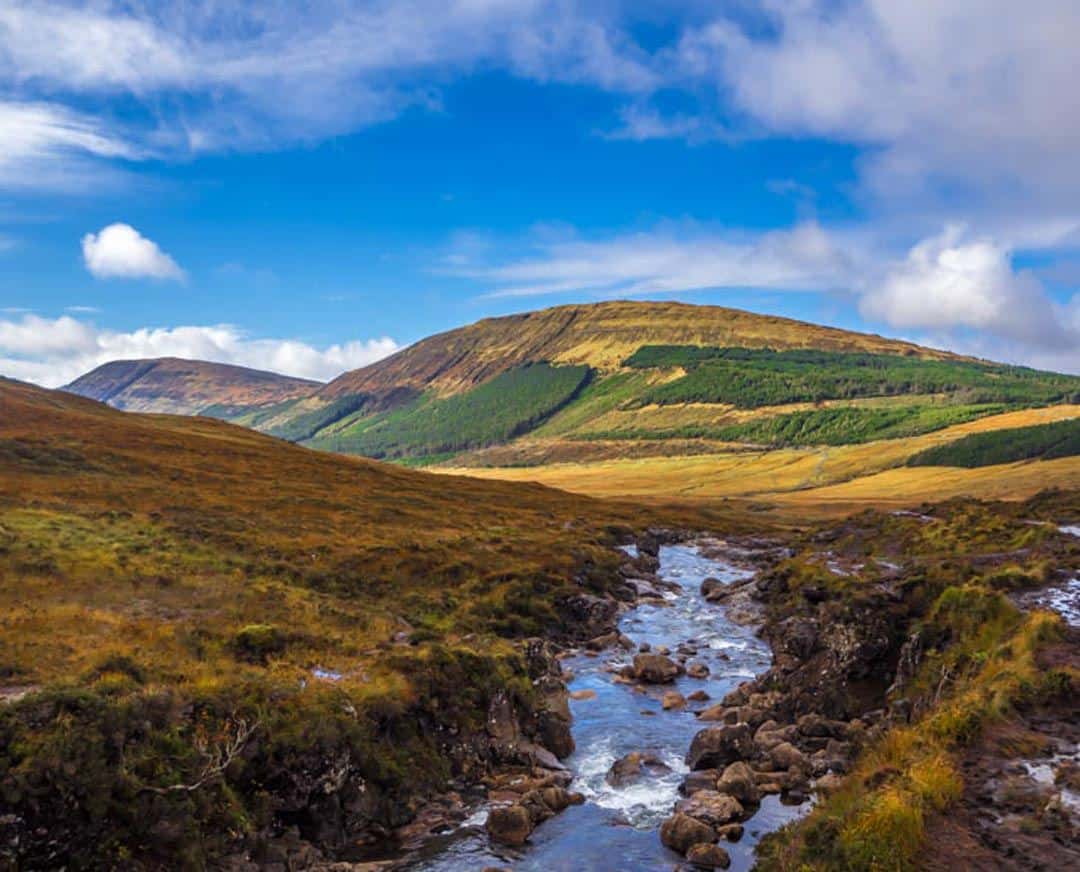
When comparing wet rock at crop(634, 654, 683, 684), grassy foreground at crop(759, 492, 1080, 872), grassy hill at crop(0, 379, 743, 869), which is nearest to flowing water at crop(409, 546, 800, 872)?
wet rock at crop(634, 654, 683, 684)

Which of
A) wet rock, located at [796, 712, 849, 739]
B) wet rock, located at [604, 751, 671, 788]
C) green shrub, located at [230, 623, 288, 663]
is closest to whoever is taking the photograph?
wet rock, located at [604, 751, 671, 788]

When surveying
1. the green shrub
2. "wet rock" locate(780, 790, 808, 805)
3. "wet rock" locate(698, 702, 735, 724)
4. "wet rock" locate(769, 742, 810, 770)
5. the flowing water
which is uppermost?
the green shrub

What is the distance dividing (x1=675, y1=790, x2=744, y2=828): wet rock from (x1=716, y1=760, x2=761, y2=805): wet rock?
1.22ft

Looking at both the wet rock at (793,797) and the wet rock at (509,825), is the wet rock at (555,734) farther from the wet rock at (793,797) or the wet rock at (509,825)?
the wet rock at (793,797)

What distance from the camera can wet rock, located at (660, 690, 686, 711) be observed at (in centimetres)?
3955

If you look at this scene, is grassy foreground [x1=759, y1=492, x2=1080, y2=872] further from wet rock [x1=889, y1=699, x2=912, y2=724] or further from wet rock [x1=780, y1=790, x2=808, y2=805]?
wet rock [x1=780, y1=790, x2=808, y2=805]

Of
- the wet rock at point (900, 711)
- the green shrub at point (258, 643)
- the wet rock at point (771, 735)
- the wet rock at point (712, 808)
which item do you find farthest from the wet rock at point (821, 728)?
the green shrub at point (258, 643)

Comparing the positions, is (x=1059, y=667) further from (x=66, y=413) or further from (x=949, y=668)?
(x=66, y=413)

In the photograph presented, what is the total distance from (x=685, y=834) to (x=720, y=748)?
7253 mm

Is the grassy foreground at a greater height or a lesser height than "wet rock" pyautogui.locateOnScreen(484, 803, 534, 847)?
greater

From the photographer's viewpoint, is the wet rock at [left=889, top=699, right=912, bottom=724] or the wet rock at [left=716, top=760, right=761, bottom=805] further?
the wet rock at [left=889, top=699, right=912, bottom=724]

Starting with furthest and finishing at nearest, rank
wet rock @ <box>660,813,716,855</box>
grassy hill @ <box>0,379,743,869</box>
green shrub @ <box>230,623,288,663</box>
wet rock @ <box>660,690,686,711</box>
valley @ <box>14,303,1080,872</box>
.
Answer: wet rock @ <box>660,690,686,711</box>, green shrub @ <box>230,623,288,663</box>, wet rock @ <box>660,813,716,855</box>, grassy hill @ <box>0,379,743,869</box>, valley @ <box>14,303,1080,872</box>

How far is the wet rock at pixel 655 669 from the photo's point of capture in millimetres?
44500

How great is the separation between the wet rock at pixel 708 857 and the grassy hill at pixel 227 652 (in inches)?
405
